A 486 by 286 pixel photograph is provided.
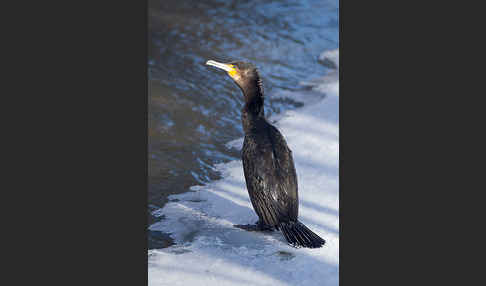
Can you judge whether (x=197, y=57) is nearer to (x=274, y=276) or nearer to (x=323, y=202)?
(x=323, y=202)

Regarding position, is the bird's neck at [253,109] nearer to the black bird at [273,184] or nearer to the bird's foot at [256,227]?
the black bird at [273,184]

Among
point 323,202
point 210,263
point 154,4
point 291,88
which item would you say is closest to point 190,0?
point 154,4

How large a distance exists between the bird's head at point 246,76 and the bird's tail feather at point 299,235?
1.08 metres

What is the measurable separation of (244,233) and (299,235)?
523 mm

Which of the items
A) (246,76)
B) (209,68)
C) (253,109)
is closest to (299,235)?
(253,109)

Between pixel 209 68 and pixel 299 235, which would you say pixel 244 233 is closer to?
pixel 299 235

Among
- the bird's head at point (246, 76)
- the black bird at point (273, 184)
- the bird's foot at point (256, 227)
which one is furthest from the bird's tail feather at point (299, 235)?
the bird's head at point (246, 76)

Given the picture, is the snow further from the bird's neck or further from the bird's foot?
the bird's neck

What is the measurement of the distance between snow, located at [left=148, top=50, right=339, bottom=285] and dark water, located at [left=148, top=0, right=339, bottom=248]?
0.62 ft

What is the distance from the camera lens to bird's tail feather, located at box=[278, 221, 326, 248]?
4.33 metres

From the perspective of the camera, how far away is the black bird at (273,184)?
439 cm

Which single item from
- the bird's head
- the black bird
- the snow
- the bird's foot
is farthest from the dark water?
the bird's head

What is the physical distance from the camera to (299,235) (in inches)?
172

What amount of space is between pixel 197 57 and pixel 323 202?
3.83 m
